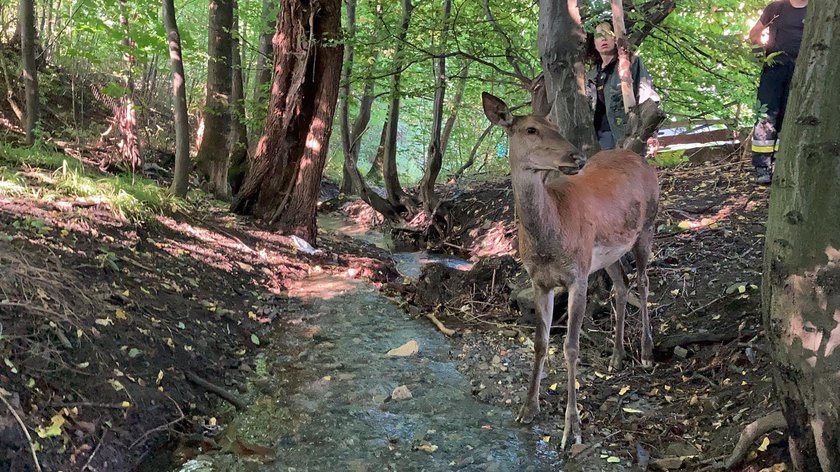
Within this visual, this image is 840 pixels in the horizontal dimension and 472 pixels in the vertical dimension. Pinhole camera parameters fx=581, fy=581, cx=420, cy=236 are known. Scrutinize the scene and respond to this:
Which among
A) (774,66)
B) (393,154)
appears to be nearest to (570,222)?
(774,66)

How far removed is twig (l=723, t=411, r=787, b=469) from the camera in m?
2.79

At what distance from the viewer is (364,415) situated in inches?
153

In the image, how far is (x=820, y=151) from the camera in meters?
2.34

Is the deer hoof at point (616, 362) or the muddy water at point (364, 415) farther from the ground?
the deer hoof at point (616, 362)

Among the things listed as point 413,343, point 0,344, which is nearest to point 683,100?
point 413,343

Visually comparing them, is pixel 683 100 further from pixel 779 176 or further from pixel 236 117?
pixel 236 117

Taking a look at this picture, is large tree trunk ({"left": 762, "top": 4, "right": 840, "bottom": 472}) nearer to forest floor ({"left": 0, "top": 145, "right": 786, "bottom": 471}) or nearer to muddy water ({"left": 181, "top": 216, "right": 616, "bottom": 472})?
forest floor ({"left": 0, "top": 145, "right": 786, "bottom": 471})

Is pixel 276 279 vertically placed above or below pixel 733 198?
below

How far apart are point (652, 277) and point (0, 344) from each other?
17.3 ft

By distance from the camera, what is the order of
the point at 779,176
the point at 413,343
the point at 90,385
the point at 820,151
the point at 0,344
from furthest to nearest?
1. the point at 413,343
2. the point at 90,385
3. the point at 0,344
4. the point at 779,176
5. the point at 820,151

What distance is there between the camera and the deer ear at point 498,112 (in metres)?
3.86

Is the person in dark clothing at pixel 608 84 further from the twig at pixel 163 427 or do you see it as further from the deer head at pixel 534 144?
the twig at pixel 163 427

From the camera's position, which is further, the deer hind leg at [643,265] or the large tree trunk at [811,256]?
the deer hind leg at [643,265]

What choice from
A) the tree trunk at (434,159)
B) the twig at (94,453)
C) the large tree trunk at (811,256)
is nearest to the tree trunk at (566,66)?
the large tree trunk at (811,256)
